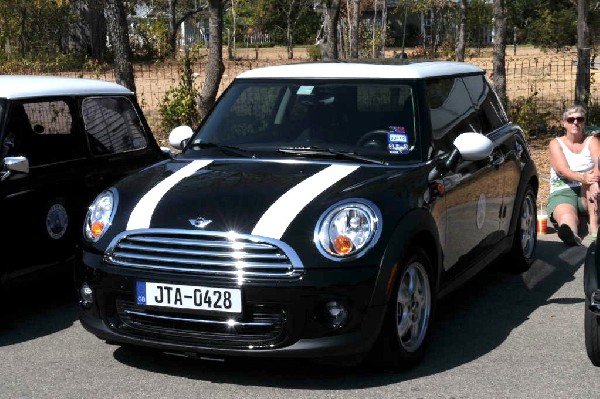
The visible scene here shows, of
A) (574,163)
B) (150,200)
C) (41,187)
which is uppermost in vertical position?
(150,200)

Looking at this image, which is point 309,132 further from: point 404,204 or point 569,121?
point 569,121

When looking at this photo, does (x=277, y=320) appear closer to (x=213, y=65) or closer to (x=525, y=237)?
(x=525, y=237)

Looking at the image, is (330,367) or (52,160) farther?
(52,160)

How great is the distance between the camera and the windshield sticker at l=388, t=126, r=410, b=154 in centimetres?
579

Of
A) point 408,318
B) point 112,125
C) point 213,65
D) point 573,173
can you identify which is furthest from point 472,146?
point 213,65

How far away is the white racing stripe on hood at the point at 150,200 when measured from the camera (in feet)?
16.5

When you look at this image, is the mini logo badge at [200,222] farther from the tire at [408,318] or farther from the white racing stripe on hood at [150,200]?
the tire at [408,318]

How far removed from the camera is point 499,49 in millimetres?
13922

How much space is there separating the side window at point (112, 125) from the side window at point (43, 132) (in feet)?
0.52

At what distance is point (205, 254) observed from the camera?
4824 mm

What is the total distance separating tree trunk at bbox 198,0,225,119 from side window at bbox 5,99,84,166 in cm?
786

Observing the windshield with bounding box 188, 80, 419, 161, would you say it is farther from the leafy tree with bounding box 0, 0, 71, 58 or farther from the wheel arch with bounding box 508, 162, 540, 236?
the leafy tree with bounding box 0, 0, 71, 58

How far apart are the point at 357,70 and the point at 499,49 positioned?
8.17 meters

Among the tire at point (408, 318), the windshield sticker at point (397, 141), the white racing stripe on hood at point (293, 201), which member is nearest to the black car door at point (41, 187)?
the white racing stripe on hood at point (293, 201)
